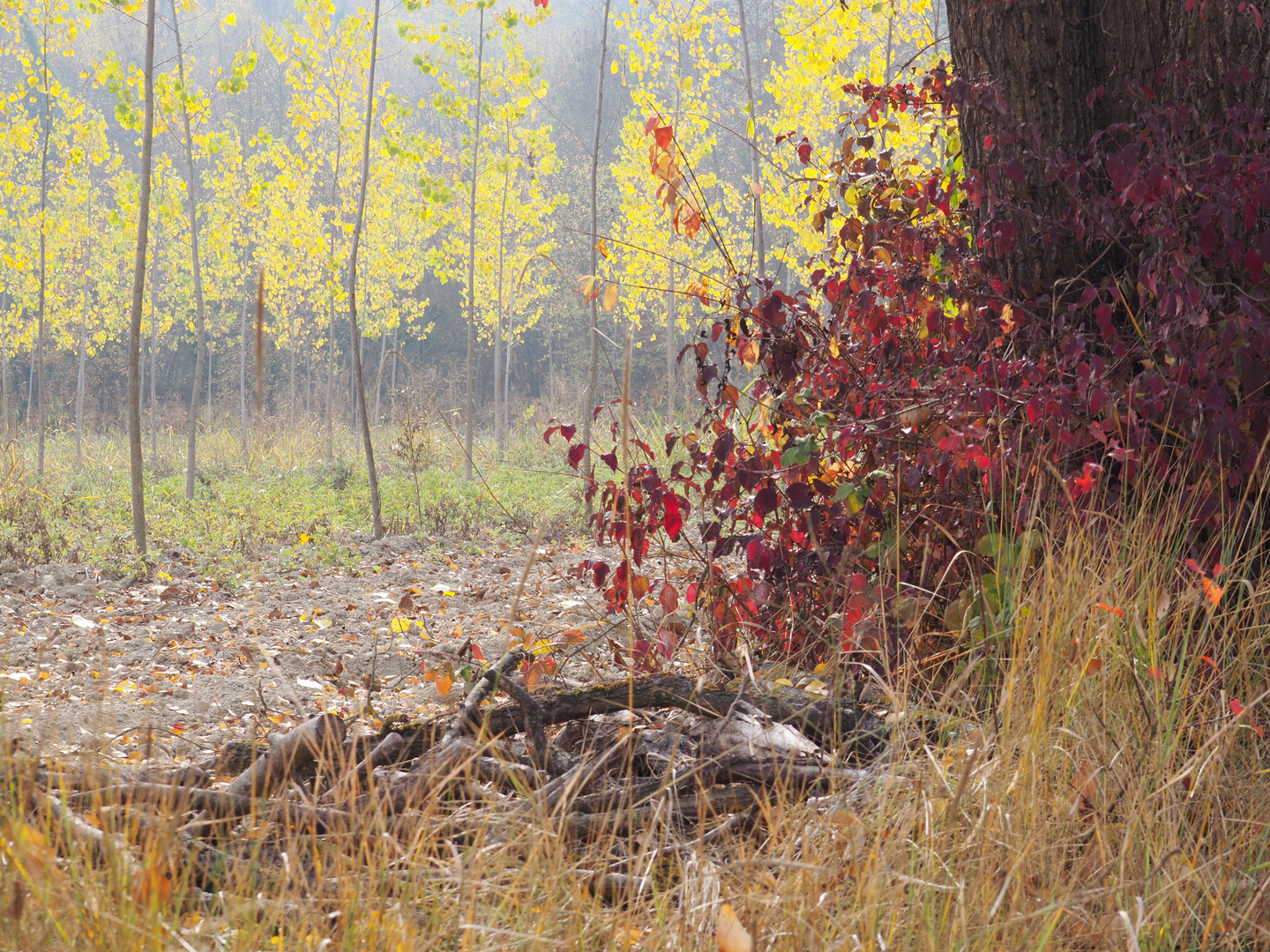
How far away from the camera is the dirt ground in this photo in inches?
90.5

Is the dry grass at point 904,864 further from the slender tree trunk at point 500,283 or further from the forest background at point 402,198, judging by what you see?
the slender tree trunk at point 500,283

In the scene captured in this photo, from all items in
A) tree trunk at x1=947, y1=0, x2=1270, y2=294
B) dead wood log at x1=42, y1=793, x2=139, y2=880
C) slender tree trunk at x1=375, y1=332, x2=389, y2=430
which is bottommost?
dead wood log at x1=42, y1=793, x2=139, y2=880

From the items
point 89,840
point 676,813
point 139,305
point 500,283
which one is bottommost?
point 676,813

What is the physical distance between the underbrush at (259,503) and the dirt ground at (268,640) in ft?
1.45

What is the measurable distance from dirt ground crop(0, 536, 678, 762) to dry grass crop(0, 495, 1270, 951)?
0.63ft

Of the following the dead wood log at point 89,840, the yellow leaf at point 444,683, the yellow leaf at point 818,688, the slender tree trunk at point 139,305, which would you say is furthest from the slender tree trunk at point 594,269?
the slender tree trunk at point 139,305

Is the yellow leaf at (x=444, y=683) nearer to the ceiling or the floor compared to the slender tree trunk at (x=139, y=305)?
nearer to the floor

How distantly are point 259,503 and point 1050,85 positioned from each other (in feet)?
25.2

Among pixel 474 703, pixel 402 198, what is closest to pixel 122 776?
pixel 474 703

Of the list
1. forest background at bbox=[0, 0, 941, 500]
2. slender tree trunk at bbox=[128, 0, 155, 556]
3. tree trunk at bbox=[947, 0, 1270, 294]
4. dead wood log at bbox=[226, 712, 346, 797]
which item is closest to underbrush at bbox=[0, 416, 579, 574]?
slender tree trunk at bbox=[128, 0, 155, 556]

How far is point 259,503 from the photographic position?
820cm

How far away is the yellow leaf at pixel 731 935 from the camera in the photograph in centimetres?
85

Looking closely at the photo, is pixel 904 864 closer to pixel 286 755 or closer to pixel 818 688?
pixel 818 688

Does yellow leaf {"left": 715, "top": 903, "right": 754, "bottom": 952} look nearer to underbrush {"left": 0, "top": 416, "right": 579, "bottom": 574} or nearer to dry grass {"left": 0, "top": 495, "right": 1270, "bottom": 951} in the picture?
dry grass {"left": 0, "top": 495, "right": 1270, "bottom": 951}
